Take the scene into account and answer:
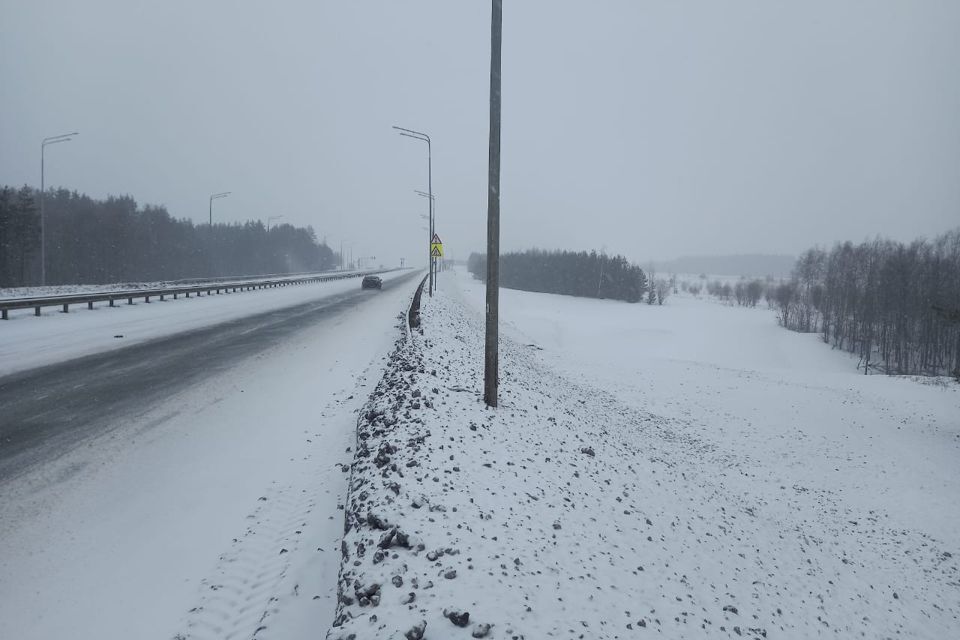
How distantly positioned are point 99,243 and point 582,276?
3175 inches

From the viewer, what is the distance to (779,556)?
328 inches

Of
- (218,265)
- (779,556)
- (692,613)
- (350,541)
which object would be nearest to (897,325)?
(779,556)

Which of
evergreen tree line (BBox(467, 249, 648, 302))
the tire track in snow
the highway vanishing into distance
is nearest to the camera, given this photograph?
the tire track in snow

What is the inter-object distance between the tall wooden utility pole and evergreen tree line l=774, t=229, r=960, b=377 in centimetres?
4933

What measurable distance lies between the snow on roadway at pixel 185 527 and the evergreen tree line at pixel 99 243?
50.0m

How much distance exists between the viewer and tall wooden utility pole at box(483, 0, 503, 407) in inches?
335

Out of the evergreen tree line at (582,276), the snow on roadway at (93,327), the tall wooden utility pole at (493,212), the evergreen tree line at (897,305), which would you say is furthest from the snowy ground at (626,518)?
the evergreen tree line at (582,276)

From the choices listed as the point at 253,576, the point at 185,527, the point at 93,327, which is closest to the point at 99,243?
the point at 93,327

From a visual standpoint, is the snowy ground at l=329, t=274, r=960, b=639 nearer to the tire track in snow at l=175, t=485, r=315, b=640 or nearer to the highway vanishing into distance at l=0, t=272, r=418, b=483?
the tire track in snow at l=175, t=485, r=315, b=640

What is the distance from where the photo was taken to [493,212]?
901 centimetres

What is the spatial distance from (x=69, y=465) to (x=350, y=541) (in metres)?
4.58

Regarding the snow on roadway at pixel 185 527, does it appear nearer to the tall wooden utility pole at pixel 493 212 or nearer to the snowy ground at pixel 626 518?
the snowy ground at pixel 626 518

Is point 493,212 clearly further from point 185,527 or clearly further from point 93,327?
point 93,327

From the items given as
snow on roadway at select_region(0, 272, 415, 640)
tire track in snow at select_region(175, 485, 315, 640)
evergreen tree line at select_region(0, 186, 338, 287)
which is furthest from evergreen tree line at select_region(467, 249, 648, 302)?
tire track in snow at select_region(175, 485, 315, 640)
